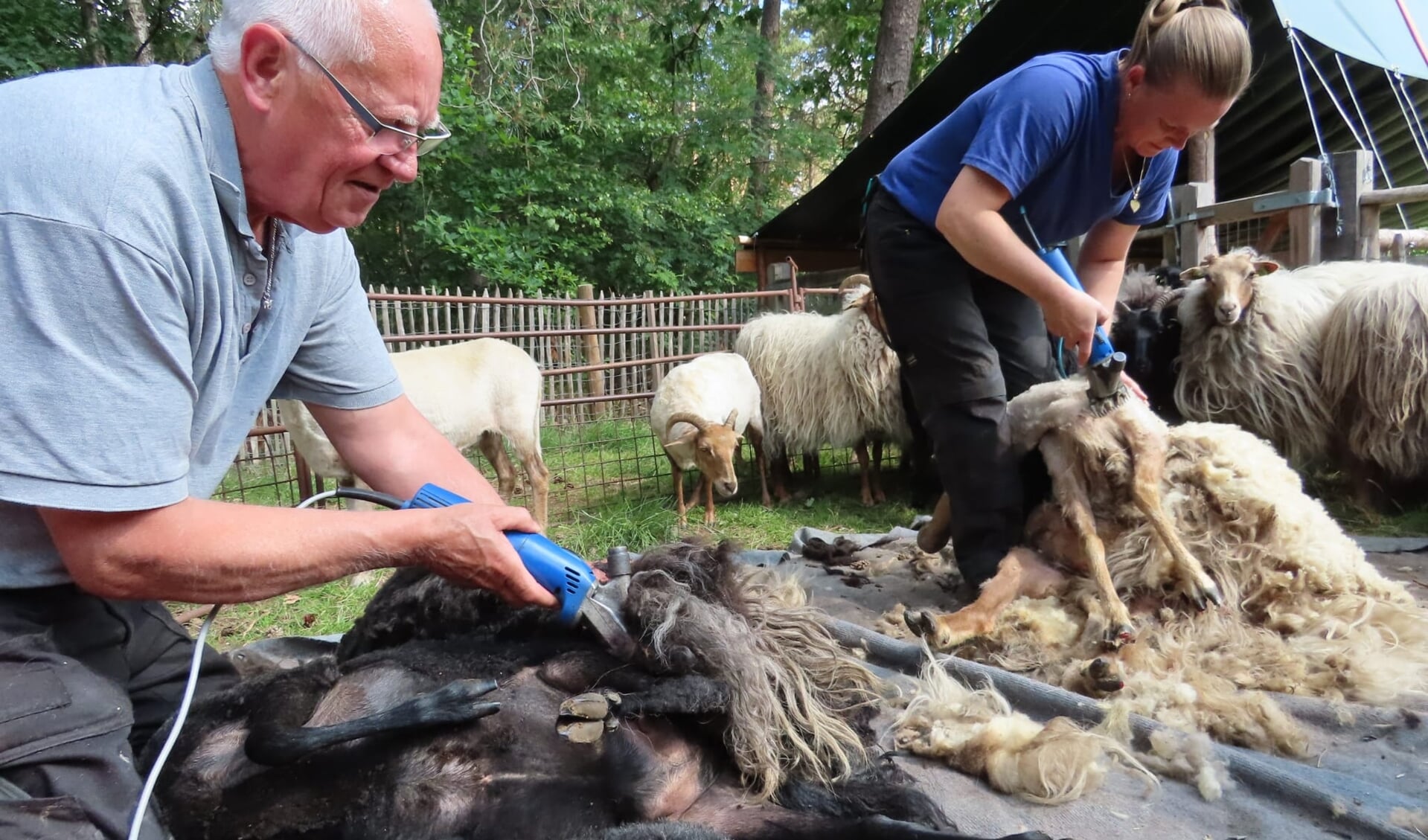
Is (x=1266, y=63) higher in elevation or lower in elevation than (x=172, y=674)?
higher

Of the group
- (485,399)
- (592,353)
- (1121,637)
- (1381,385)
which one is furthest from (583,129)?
(1121,637)

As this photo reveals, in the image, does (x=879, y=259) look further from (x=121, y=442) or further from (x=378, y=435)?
(x=121, y=442)

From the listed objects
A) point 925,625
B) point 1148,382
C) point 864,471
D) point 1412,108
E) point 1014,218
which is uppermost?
point 1412,108

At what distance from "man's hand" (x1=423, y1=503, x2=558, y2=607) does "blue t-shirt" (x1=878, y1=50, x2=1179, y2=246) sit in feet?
5.91

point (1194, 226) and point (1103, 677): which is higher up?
point (1194, 226)

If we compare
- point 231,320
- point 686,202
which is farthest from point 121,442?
point 686,202

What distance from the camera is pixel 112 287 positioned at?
113cm

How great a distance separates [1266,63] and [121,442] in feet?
30.4

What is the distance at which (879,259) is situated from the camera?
2.88 m

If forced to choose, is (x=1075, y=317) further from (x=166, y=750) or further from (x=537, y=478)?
(x=537, y=478)

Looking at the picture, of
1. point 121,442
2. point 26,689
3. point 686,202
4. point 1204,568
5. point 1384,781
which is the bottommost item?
point 1384,781

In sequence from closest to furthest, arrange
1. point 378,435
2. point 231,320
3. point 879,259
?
1. point 231,320
2. point 378,435
3. point 879,259

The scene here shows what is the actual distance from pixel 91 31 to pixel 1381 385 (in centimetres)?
1431

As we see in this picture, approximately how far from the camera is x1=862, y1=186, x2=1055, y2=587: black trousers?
2.72 metres
